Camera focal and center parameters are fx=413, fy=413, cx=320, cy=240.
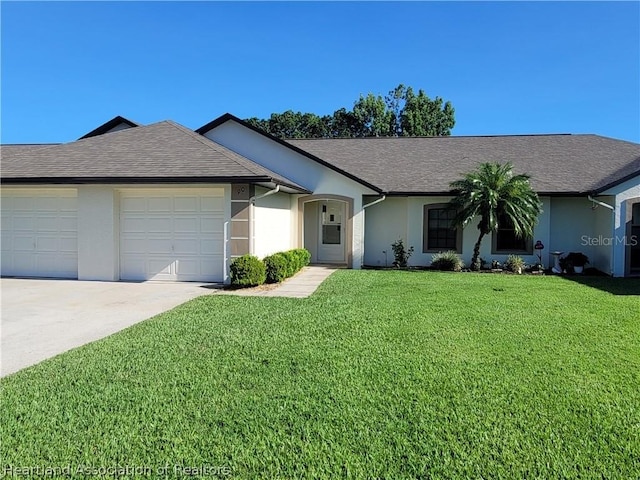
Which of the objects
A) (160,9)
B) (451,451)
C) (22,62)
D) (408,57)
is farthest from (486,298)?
(408,57)

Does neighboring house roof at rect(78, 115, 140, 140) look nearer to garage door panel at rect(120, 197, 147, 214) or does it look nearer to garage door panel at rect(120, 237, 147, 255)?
garage door panel at rect(120, 197, 147, 214)

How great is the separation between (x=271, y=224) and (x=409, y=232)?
5.90 meters

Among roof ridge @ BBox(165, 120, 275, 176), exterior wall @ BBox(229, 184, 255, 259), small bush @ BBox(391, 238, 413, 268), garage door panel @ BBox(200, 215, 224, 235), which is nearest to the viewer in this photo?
exterior wall @ BBox(229, 184, 255, 259)

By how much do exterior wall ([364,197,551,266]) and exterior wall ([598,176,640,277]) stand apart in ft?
7.10

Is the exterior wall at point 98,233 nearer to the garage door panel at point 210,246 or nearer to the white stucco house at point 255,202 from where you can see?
the white stucco house at point 255,202

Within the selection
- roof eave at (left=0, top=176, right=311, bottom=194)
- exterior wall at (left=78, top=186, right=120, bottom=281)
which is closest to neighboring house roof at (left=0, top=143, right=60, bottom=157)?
roof eave at (left=0, top=176, right=311, bottom=194)

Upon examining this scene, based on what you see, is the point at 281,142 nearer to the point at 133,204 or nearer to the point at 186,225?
the point at 186,225

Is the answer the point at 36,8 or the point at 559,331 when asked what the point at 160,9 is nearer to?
the point at 36,8

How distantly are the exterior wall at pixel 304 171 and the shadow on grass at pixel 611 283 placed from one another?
708 cm

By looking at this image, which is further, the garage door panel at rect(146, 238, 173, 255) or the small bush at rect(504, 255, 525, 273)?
the small bush at rect(504, 255, 525, 273)

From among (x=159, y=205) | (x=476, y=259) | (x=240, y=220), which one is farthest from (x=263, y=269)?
(x=476, y=259)

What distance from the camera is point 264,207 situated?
1260 centimetres

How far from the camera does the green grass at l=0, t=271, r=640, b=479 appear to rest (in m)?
3.15

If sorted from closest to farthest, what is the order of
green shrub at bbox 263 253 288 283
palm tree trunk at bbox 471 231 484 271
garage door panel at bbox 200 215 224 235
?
green shrub at bbox 263 253 288 283 → garage door panel at bbox 200 215 224 235 → palm tree trunk at bbox 471 231 484 271
